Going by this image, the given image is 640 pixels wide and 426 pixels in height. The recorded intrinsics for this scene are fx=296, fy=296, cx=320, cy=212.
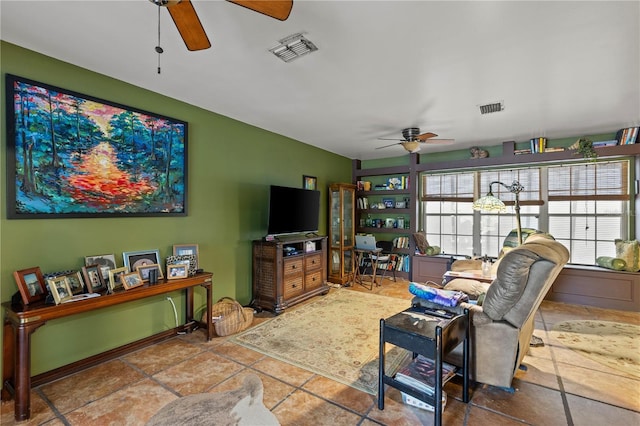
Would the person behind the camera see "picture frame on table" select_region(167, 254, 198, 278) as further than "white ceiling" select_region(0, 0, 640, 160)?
Yes

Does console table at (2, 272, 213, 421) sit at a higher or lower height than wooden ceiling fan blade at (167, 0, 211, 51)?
lower

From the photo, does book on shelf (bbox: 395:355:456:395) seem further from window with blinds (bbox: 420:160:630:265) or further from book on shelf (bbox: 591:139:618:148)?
book on shelf (bbox: 591:139:618:148)

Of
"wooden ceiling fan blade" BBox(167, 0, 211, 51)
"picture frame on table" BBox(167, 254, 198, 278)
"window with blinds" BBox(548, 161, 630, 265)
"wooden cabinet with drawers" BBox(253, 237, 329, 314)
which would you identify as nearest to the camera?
"wooden ceiling fan blade" BBox(167, 0, 211, 51)

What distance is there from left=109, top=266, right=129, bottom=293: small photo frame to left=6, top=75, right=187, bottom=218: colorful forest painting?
1.78 feet

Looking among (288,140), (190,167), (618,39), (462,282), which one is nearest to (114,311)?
(190,167)

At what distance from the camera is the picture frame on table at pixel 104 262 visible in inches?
103

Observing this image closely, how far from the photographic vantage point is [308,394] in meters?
2.23

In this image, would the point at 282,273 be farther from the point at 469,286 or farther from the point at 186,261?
the point at 469,286

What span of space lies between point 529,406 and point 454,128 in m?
3.43

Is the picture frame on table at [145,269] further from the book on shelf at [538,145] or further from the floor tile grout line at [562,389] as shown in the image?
the book on shelf at [538,145]

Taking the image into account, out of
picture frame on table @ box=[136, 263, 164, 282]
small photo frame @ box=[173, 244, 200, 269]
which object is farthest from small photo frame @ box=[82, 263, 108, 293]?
small photo frame @ box=[173, 244, 200, 269]

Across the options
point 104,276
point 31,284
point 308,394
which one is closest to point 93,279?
point 104,276

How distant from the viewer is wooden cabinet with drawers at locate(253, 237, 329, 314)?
3939 millimetres

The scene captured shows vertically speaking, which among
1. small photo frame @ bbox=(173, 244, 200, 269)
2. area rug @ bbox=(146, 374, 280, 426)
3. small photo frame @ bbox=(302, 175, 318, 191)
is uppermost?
small photo frame @ bbox=(302, 175, 318, 191)
